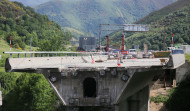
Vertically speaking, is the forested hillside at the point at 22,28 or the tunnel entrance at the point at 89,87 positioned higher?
the forested hillside at the point at 22,28

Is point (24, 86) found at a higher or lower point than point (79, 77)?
lower

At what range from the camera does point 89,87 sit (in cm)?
2623

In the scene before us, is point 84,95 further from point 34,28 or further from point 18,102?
point 34,28

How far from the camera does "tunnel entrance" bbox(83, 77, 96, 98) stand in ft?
85.4

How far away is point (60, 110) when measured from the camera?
177ft

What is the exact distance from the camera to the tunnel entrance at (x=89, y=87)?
26023mm

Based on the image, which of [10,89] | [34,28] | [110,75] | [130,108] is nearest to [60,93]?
[110,75]

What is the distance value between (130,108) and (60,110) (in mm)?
21826

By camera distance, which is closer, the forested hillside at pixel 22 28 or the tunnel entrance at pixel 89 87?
the tunnel entrance at pixel 89 87

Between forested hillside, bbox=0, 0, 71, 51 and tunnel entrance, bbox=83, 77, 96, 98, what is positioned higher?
forested hillside, bbox=0, 0, 71, 51

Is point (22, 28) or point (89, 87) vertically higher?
point (22, 28)

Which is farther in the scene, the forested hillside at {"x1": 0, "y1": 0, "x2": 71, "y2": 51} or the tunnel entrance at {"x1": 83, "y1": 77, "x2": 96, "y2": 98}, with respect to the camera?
the forested hillside at {"x1": 0, "y1": 0, "x2": 71, "y2": 51}

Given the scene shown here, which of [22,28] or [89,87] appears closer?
[89,87]

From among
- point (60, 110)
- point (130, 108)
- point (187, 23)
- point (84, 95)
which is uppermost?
point (187, 23)
